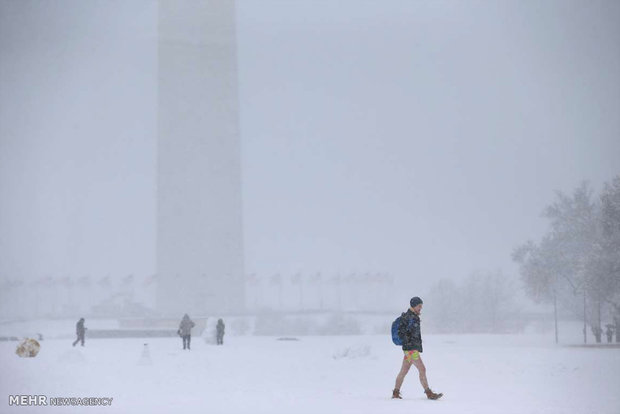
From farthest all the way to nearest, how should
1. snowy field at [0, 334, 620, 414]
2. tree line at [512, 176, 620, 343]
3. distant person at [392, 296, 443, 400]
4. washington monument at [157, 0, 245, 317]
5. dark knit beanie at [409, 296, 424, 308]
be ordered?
washington monument at [157, 0, 245, 317]
tree line at [512, 176, 620, 343]
snowy field at [0, 334, 620, 414]
distant person at [392, 296, 443, 400]
dark knit beanie at [409, 296, 424, 308]

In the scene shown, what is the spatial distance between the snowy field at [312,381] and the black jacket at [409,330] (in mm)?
1020

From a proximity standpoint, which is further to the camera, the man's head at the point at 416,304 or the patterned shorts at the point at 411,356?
the patterned shorts at the point at 411,356

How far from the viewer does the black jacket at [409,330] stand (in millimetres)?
14453

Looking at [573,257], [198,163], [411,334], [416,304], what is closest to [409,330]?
[411,334]

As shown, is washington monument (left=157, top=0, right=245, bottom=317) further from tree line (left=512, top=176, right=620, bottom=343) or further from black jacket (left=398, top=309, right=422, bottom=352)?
black jacket (left=398, top=309, right=422, bottom=352)

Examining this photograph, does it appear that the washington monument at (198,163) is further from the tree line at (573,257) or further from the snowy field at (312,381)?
the snowy field at (312,381)

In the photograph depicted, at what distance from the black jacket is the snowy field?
1020mm

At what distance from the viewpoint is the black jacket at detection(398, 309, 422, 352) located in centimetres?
1445

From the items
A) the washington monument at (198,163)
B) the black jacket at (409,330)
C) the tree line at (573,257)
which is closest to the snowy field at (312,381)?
the black jacket at (409,330)

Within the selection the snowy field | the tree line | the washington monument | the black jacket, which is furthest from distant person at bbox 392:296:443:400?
the washington monument

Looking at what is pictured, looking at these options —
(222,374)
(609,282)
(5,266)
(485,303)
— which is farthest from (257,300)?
(222,374)

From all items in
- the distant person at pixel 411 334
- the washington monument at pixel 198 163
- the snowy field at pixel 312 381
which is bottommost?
the snowy field at pixel 312 381

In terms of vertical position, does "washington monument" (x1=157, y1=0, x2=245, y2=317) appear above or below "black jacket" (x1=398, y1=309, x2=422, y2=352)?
above

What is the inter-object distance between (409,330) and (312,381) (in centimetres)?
675
